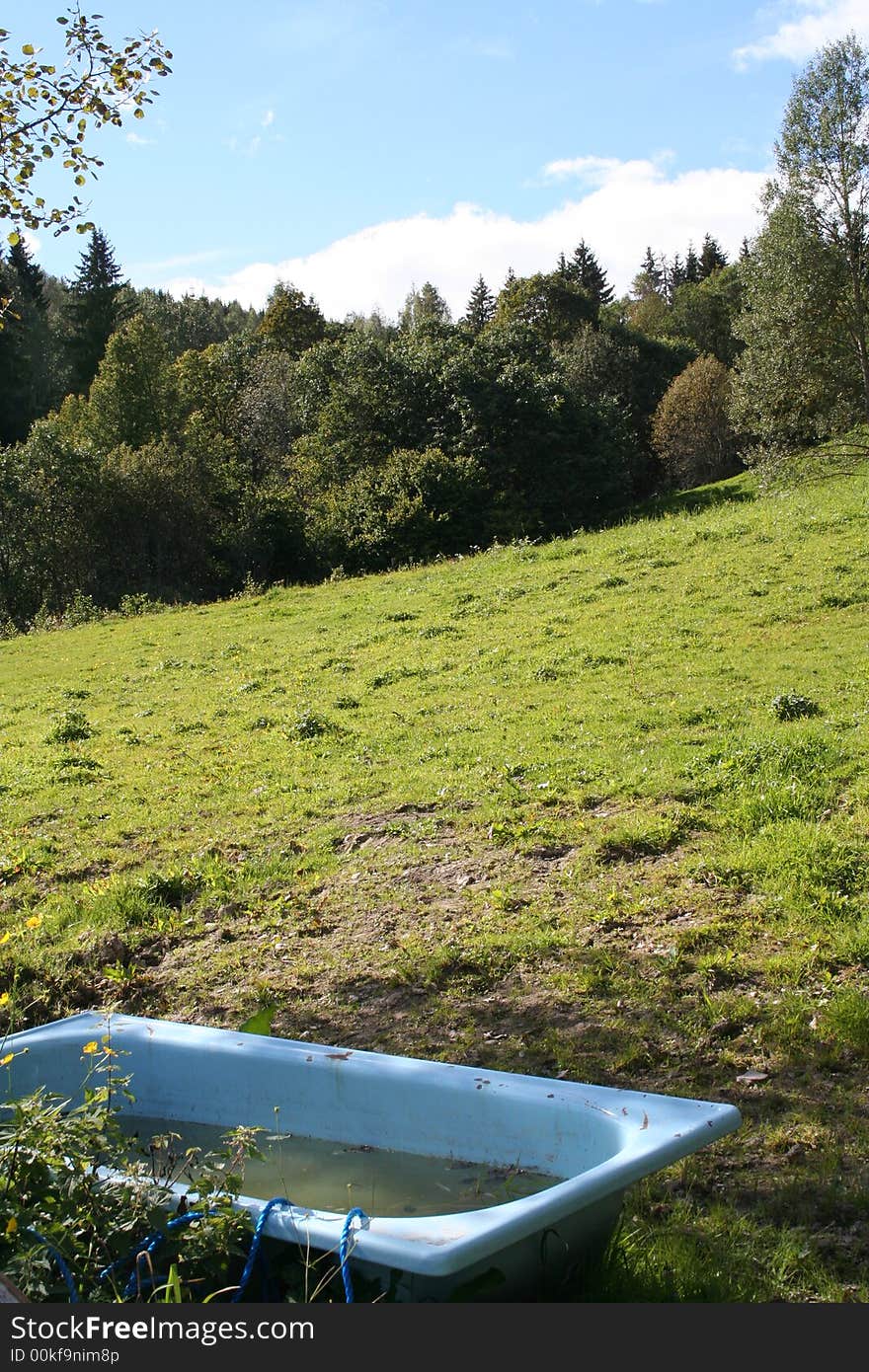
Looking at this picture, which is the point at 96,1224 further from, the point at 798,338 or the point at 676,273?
the point at 676,273

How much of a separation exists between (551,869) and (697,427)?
4481 cm

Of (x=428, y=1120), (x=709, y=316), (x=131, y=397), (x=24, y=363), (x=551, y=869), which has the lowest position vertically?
(x=551, y=869)

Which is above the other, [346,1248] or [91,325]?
[91,325]

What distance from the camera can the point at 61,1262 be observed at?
2.77m

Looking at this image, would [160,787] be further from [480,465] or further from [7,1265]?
[480,465]

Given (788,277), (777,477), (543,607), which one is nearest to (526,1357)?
(543,607)

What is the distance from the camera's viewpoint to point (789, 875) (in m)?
6.01

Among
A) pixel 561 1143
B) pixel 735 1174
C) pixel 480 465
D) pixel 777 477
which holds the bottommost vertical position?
pixel 735 1174

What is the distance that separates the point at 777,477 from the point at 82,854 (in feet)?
57.2

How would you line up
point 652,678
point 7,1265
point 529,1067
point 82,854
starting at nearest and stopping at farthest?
1. point 7,1265
2. point 529,1067
3. point 82,854
4. point 652,678

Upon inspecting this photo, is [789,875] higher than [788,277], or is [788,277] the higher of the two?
[788,277]

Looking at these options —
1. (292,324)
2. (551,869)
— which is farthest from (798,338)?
(292,324)

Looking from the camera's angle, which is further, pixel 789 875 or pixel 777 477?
pixel 777 477

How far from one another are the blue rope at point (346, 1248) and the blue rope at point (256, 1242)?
218 mm
